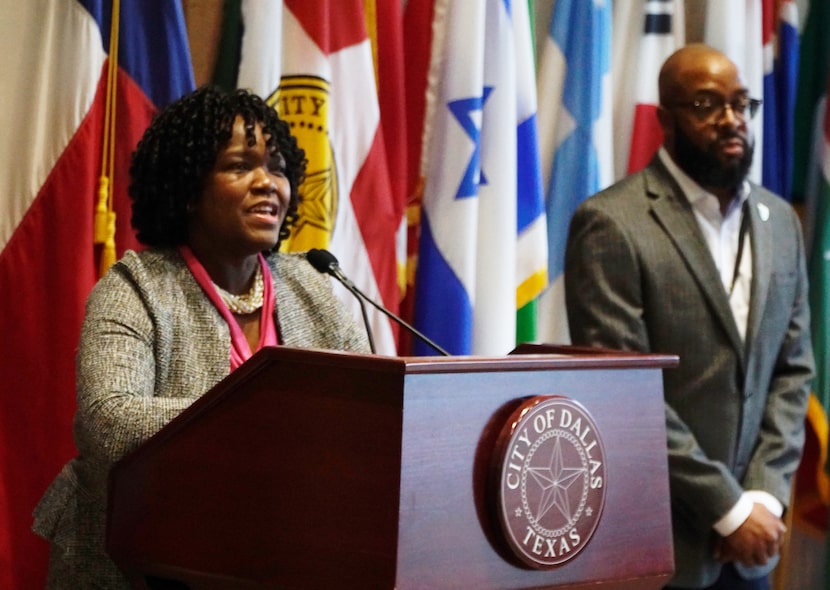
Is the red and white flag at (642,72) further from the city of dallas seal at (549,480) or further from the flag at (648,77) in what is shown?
the city of dallas seal at (549,480)

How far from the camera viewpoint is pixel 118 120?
2.63 m

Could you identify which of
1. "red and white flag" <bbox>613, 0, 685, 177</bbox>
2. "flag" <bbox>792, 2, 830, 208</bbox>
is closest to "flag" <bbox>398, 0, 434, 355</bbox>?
"red and white flag" <bbox>613, 0, 685, 177</bbox>

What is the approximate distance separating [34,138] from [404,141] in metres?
1.05

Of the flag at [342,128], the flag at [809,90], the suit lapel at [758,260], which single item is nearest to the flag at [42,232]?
the flag at [342,128]

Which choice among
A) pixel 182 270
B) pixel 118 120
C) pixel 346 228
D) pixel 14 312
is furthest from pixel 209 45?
pixel 182 270

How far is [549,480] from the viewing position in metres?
1.41

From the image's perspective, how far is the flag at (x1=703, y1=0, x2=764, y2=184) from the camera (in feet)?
12.0

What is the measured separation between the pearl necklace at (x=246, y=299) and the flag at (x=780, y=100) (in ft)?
7.69

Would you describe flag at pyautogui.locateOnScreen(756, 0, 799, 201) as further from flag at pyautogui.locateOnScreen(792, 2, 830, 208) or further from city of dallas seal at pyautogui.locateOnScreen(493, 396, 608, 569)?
city of dallas seal at pyautogui.locateOnScreen(493, 396, 608, 569)

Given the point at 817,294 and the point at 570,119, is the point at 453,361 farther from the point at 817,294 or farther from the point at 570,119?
the point at 817,294

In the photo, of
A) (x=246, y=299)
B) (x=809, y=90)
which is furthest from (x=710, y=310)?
(x=809, y=90)

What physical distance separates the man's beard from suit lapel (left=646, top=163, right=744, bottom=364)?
6 centimetres

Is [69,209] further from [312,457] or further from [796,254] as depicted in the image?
[796,254]

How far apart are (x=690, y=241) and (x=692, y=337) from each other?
0.21 metres
